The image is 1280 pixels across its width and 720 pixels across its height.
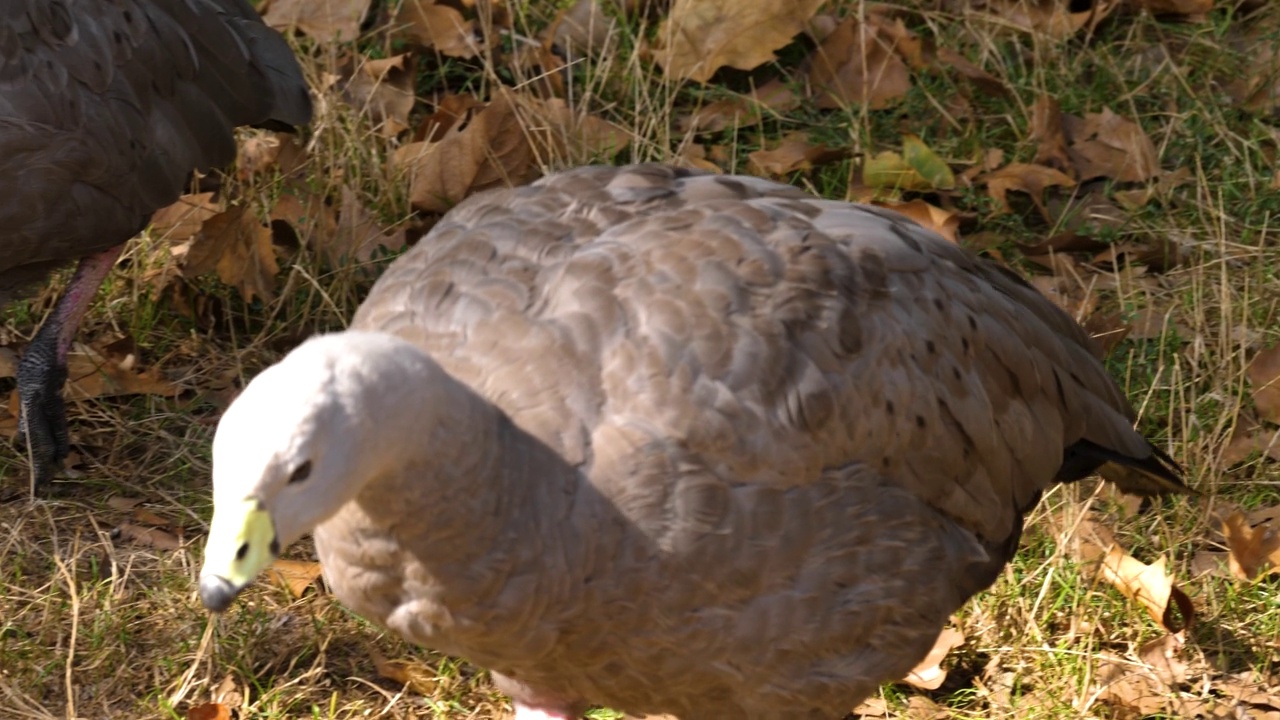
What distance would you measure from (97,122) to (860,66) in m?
2.68

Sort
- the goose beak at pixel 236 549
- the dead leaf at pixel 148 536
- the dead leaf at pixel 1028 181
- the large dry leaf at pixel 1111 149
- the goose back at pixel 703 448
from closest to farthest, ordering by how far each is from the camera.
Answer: the goose beak at pixel 236 549 < the goose back at pixel 703 448 < the dead leaf at pixel 148 536 < the dead leaf at pixel 1028 181 < the large dry leaf at pixel 1111 149

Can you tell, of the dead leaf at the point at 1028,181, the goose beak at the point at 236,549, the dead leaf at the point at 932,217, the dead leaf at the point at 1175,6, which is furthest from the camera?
the dead leaf at the point at 1175,6

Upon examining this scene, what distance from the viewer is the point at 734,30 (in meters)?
5.71

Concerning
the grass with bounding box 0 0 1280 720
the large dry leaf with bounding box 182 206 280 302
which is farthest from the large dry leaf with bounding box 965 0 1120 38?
the large dry leaf with bounding box 182 206 280 302

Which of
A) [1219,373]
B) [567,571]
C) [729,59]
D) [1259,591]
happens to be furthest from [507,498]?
[729,59]

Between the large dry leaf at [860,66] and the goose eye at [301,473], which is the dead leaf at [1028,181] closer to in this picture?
the large dry leaf at [860,66]

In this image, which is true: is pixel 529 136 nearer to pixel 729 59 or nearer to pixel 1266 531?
pixel 729 59

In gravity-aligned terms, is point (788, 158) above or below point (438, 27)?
below

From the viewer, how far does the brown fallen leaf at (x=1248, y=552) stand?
4016 millimetres

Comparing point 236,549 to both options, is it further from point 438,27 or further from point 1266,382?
point 438,27

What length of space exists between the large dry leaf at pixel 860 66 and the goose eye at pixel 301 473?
3620mm

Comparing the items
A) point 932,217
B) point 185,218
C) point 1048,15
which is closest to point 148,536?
point 185,218

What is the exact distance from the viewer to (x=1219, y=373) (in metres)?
4.50

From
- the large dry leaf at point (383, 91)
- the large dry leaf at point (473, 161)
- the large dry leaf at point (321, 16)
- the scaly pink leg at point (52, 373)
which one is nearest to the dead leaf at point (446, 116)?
the large dry leaf at point (383, 91)
